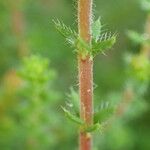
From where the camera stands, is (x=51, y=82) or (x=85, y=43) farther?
(x=51, y=82)

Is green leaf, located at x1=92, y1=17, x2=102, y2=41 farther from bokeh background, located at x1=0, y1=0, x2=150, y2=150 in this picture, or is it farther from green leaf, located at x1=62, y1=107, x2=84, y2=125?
bokeh background, located at x1=0, y1=0, x2=150, y2=150

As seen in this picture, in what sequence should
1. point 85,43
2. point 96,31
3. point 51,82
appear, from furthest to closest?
point 51,82 → point 96,31 → point 85,43

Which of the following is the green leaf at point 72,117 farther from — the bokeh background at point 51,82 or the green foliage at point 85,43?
the bokeh background at point 51,82

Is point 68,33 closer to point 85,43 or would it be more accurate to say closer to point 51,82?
point 85,43

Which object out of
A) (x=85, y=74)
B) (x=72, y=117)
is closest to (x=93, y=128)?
(x=72, y=117)

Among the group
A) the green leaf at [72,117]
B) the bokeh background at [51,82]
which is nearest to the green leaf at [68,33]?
the green leaf at [72,117]

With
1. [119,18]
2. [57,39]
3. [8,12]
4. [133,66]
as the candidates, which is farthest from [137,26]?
[133,66]

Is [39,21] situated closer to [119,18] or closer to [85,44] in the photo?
[119,18]
